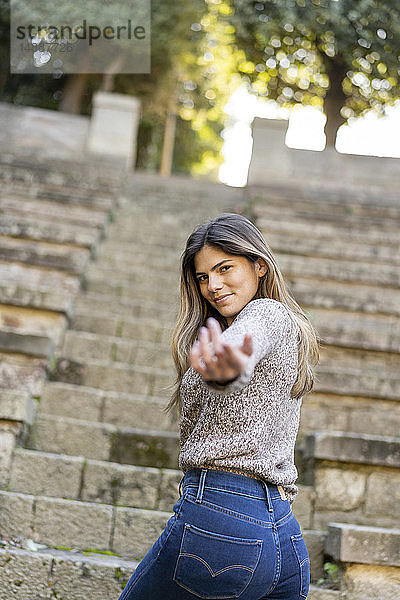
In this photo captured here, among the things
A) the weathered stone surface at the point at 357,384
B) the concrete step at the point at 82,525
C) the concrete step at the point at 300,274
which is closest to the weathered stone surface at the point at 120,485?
the concrete step at the point at 82,525

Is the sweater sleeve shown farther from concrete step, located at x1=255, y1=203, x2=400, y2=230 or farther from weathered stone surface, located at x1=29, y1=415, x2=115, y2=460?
concrete step, located at x1=255, y1=203, x2=400, y2=230

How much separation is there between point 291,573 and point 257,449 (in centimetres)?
32

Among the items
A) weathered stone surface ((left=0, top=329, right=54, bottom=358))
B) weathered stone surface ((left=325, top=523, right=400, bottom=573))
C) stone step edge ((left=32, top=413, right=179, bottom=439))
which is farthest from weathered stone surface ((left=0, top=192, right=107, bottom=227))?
weathered stone surface ((left=325, top=523, right=400, bottom=573))

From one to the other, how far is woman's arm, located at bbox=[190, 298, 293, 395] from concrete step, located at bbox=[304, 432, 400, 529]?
5.57 ft

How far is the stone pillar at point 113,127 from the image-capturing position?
991 centimetres

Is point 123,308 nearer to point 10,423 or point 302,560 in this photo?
point 10,423

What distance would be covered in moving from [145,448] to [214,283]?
186cm

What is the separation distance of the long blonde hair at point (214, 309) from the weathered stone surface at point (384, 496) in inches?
58.4

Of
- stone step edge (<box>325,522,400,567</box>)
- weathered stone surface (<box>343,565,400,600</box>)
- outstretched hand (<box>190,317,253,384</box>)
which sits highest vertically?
outstretched hand (<box>190,317,253,384</box>)

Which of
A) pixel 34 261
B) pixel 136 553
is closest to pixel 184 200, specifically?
pixel 34 261

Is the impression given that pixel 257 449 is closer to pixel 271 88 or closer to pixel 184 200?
pixel 184 200

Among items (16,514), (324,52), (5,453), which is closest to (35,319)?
(5,453)

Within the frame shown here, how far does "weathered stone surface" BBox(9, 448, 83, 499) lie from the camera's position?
319cm

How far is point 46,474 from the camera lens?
3211 mm
